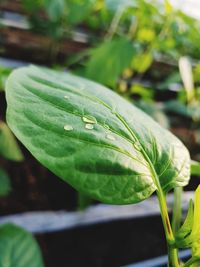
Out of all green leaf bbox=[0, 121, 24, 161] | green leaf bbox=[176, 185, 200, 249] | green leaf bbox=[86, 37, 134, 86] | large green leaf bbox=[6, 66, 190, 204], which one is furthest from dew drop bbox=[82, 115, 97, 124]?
green leaf bbox=[86, 37, 134, 86]

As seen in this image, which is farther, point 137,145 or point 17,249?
point 17,249

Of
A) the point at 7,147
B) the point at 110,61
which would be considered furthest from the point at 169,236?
the point at 110,61

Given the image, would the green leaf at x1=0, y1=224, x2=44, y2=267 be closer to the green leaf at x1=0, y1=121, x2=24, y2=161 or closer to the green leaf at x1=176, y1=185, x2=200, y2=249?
the green leaf at x1=0, y1=121, x2=24, y2=161

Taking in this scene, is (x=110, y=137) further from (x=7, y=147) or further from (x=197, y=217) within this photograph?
(x=7, y=147)

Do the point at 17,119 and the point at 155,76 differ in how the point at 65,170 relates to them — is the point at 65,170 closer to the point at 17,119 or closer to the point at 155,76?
the point at 17,119

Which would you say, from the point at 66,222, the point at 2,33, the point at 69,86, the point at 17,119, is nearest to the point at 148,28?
the point at 2,33
